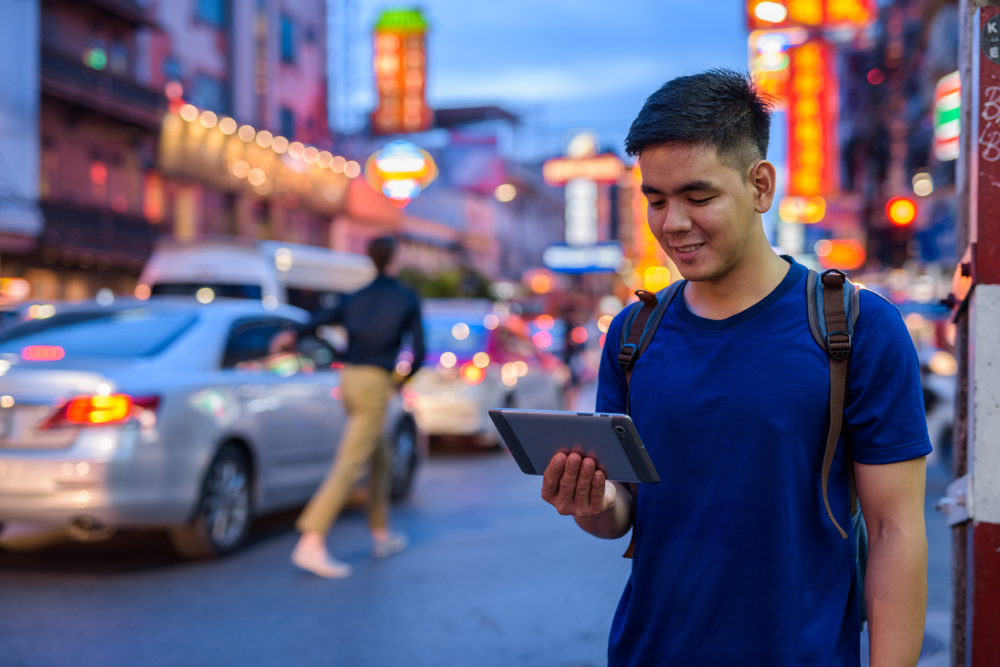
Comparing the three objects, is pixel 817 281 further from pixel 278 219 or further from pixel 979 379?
pixel 278 219

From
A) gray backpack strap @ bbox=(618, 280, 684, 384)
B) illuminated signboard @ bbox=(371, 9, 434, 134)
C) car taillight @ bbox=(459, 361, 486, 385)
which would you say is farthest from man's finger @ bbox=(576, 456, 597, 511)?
illuminated signboard @ bbox=(371, 9, 434, 134)

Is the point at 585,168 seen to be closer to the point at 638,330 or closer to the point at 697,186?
the point at 638,330

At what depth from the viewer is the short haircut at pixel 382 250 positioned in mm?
6934

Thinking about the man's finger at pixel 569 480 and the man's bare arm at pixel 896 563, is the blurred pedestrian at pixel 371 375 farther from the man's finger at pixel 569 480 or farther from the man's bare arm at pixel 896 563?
the man's bare arm at pixel 896 563

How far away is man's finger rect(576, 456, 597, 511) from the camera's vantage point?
1892 mm

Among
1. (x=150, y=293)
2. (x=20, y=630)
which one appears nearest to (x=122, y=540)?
(x=20, y=630)

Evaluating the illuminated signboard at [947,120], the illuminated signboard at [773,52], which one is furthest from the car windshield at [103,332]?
the illuminated signboard at [773,52]

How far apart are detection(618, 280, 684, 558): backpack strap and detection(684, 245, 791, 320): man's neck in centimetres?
12

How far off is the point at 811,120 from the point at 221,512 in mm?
25440

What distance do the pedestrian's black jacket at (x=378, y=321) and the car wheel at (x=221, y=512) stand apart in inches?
39.0

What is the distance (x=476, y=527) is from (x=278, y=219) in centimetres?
2907

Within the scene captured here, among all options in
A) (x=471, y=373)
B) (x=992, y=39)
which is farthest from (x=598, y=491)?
(x=471, y=373)

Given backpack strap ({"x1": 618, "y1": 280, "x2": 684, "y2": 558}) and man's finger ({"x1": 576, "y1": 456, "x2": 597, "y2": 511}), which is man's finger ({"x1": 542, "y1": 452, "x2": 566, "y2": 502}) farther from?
backpack strap ({"x1": 618, "y1": 280, "x2": 684, "y2": 558})

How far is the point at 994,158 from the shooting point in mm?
2586
